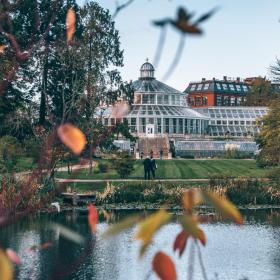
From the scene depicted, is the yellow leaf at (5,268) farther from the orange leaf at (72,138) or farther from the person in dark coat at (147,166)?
the person in dark coat at (147,166)

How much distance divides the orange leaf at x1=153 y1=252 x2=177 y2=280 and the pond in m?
9.25

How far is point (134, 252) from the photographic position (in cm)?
1524

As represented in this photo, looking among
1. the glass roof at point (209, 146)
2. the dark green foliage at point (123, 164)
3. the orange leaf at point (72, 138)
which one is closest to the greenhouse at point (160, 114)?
the glass roof at point (209, 146)

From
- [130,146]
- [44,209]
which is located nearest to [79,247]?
[44,209]

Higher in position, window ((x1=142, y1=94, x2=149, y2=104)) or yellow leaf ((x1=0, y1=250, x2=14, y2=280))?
window ((x1=142, y1=94, x2=149, y2=104))

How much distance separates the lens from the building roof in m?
92.1

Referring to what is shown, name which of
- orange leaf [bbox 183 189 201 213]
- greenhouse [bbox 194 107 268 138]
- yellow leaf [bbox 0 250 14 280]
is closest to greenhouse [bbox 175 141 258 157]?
greenhouse [bbox 194 107 268 138]

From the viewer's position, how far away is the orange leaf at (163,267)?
1270mm

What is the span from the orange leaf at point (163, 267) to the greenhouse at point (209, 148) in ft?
158

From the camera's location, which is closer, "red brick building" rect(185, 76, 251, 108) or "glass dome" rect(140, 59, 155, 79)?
"glass dome" rect(140, 59, 155, 79)

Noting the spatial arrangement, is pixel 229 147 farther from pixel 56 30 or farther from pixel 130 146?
pixel 56 30

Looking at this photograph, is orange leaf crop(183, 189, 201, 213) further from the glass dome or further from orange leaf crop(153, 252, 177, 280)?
the glass dome

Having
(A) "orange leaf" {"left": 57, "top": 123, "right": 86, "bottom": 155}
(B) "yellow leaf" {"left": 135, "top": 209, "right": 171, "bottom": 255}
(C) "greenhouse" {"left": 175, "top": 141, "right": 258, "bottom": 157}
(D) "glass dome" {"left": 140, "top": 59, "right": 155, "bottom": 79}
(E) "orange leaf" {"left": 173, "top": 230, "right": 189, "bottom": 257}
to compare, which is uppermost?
(D) "glass dome" {"left": 140, "top": 59, "right": 155, "bottom": 79}

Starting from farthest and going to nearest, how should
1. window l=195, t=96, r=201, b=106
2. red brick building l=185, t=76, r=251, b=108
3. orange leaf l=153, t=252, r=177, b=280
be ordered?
window l=195, t=96, r=201, b=106 < red brick building l=185, t=76, r=251, b=108 < orange leaf l=153, t=252, r=177, b=280
